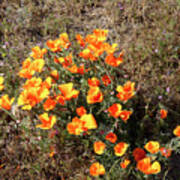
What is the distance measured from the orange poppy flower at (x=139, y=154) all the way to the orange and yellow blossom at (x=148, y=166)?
11 centimetres

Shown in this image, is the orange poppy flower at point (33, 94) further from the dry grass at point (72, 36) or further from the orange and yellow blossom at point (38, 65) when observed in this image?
the dry grass at point (72, 36)

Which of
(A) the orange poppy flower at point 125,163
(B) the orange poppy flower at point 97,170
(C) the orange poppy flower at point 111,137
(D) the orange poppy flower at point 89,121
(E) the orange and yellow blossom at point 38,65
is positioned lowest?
(B) the orange poppy flower at point 97,170

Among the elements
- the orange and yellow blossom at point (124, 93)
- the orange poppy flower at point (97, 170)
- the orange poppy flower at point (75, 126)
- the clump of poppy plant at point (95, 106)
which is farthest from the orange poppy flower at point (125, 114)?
the orange poppy flower at point (97, 170)

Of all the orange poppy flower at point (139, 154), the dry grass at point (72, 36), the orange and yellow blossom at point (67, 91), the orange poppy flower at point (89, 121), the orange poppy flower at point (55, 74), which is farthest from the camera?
the dry grass at point (72, 36)

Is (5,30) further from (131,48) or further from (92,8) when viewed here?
(131,48)

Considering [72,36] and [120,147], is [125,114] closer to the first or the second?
[120,147]

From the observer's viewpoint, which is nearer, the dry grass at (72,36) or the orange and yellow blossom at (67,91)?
the orange and yellow blossom at (67,91)

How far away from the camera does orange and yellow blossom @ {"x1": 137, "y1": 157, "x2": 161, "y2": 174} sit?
6.82ft

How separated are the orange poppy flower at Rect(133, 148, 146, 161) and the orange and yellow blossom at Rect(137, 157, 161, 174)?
0.11 metres

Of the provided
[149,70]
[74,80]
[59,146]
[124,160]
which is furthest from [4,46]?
[124,160]

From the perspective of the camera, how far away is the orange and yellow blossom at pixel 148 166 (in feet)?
6.82

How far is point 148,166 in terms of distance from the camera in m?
2.11

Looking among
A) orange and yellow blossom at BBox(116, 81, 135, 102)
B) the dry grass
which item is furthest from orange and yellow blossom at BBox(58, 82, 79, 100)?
the dry grass

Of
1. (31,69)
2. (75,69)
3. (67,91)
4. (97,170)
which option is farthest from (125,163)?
(31,69)
